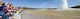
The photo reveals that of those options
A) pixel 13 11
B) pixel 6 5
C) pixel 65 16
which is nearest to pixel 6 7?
pixel 6 5

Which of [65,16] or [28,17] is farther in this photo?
[65,16]

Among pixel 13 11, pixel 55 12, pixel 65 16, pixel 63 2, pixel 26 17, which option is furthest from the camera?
pixel 63 2

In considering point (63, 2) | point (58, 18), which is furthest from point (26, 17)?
point (63, 2)

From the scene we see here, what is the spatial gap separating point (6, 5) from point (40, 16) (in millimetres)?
899

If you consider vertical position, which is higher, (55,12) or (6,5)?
(6,5)

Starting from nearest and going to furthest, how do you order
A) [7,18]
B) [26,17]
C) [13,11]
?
[7,18] < [13,11] < [26,17]

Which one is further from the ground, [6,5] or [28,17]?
[6,5]

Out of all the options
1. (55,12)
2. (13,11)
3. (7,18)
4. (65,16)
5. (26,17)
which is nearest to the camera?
(7,18)

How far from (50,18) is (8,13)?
90 centimetres

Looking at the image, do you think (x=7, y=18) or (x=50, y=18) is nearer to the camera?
(x=7, y=18)

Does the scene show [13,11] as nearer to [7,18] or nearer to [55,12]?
[7,18]

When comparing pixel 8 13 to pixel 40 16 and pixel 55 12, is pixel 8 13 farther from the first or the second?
pixel 55 12

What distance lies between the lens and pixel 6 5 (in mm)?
2098

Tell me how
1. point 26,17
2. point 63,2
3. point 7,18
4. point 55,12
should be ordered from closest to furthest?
point 7,18 < point 26,17 < point 55,12 < point 63,2
